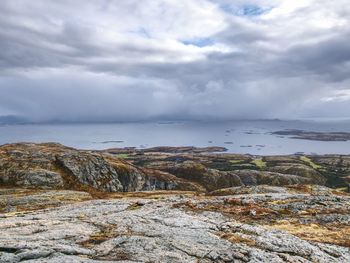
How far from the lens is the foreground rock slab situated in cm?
2100

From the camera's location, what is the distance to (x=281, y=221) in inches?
1281

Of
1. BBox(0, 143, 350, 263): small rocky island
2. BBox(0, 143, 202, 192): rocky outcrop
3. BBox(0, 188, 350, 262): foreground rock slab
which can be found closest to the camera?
BBox(0, 188, 350, 262): foreground rock slab

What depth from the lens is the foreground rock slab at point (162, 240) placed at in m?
21.0

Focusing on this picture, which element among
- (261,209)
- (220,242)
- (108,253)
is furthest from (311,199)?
(108,253)

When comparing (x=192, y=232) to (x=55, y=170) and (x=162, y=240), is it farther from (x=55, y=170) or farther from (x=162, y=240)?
(x=55, y=170)

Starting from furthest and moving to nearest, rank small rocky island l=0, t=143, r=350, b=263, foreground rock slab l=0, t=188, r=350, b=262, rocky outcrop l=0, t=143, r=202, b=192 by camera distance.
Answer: rocky outcrop l=0, t=143, r=202, b=192
small rocky island l=0, t=143, r=350, b=263
foreground rock slab l=0, t=188, r=350, b=262

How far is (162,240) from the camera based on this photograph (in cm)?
2381

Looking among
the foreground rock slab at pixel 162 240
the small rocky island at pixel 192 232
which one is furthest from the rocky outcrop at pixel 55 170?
the foreground rock slab at pixel 162 240

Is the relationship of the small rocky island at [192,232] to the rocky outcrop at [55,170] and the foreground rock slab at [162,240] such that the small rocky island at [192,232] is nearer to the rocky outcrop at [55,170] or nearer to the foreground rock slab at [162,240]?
the foreground rock slab at [162,240]

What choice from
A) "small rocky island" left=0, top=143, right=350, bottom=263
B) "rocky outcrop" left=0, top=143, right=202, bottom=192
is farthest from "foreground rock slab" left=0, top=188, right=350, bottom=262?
"rocky outcrop" left=0, top=143, right=202, bottom=192

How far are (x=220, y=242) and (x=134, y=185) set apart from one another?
98.4 metres

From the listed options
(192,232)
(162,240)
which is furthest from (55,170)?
(162,240)

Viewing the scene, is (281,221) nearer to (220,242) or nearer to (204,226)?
(204,226)

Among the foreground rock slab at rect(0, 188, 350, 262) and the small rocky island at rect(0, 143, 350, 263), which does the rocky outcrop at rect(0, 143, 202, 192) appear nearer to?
the small rocky island at rect(0, 143, 350, 263)
